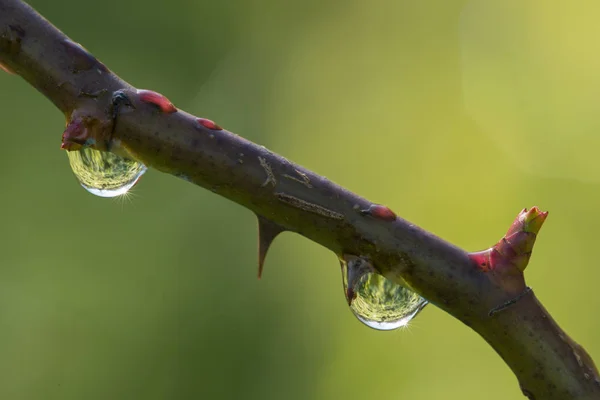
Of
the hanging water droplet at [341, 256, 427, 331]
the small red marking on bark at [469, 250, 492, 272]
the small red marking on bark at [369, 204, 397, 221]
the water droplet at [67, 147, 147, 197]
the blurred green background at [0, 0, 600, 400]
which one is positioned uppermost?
the blurred green background at [0, 0, 600, 400]

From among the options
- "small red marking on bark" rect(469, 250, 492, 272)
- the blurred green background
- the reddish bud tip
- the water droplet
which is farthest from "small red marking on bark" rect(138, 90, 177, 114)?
the blurred green background

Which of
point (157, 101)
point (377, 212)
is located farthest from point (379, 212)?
point (157, 101)

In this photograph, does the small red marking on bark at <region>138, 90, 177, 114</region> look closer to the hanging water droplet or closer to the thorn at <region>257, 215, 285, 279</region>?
the thorn at <region>257, 215, 285, 279</region>

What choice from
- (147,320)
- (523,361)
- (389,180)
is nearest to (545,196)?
(389,180)

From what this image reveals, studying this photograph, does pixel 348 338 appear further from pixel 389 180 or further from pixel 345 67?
pixel 345 67

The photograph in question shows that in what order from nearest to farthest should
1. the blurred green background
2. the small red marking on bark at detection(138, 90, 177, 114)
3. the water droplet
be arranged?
1. the small red marking on bark at detection(138, 90, 177, 114)
2. the water droplet
3. the blurred green background

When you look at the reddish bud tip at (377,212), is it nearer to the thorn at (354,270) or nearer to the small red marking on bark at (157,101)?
the thorn at (354,270)
